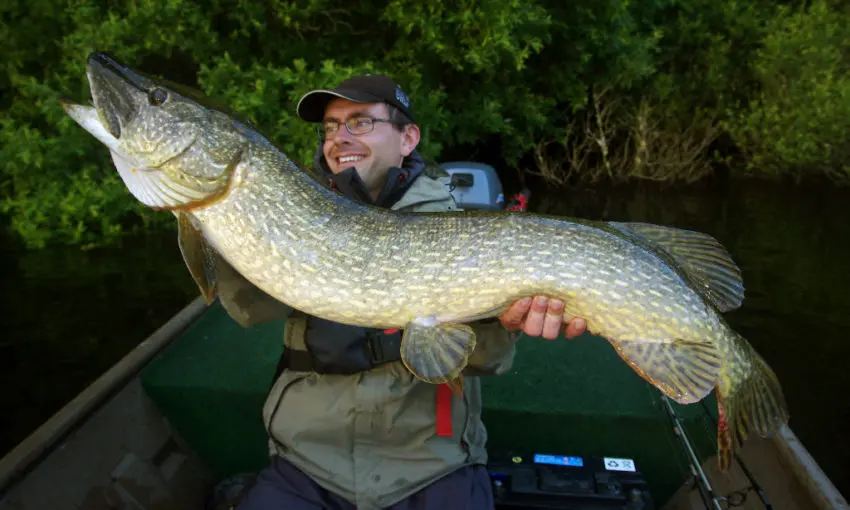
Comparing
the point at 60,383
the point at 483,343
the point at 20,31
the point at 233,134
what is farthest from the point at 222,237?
the point at 20,31

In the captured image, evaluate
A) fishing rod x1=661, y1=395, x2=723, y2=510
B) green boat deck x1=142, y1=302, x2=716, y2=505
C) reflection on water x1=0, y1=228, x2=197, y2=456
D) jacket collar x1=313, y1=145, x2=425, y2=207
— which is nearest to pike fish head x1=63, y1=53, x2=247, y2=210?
jacket collar x1=313, y1=145, x2=425, y2=207

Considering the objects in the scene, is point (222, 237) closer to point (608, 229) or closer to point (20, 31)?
point (608, 229)

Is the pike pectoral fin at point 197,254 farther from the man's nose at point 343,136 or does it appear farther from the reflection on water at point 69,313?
the reflection on water at point 69,313

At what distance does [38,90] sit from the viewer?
8000 millimetres

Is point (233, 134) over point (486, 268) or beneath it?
over

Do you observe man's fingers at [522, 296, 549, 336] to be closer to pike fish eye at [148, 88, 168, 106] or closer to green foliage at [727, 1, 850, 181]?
pike fish eye at [148, 88, 168, 106]

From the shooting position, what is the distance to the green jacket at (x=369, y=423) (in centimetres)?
173

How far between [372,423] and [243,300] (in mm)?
554

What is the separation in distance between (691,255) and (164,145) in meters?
1.54

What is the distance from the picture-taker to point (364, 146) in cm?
205

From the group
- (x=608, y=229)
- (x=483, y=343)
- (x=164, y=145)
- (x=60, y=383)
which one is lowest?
(x=60, y=383)

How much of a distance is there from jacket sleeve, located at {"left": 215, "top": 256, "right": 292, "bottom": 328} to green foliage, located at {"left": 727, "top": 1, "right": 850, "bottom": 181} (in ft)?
40.0

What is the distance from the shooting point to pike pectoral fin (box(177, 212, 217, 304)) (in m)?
1.54

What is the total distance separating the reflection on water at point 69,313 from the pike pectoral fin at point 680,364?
13.5 ft
